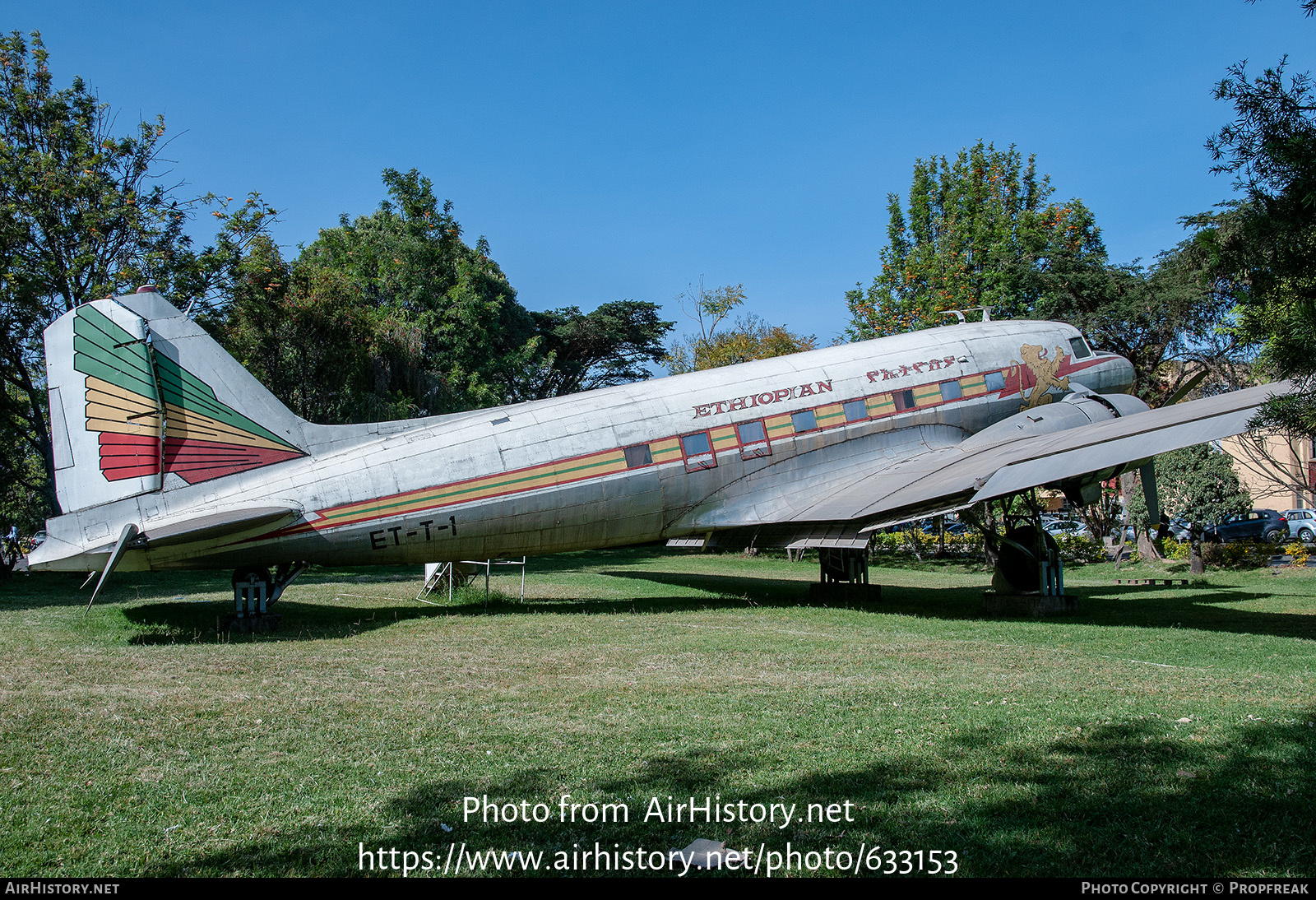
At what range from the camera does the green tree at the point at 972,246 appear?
34031 millimetres

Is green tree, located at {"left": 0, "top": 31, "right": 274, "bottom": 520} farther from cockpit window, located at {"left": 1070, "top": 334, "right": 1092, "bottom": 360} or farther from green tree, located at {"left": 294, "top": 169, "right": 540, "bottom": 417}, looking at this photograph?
cockpit window, located at {"left": 1070, "top": 334, "right": 1092, "bottom": 360}

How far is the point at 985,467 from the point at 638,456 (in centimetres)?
617

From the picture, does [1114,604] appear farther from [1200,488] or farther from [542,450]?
[1200,488]

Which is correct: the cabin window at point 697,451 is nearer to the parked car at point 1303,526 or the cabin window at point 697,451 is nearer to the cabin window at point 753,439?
the cabin window at point 753,439

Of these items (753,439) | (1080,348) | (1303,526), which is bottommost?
(1303,526)

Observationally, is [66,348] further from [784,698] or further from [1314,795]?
[1314,795]

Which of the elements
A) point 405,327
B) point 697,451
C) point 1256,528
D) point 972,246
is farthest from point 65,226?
point 1256,528

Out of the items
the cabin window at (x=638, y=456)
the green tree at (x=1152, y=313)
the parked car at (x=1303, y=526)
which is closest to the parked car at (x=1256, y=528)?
the parked car at (x=1303, y=526)

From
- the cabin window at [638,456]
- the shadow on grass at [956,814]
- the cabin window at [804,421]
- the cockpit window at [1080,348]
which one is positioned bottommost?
the shadow on grass at [956,814]

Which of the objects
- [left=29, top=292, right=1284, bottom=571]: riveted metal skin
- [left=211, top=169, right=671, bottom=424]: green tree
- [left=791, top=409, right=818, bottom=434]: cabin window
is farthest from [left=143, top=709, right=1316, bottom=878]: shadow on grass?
[left=211, top=169, right=671, bottom=424]: green tree

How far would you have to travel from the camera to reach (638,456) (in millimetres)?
15680

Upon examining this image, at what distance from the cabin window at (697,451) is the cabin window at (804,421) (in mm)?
1847

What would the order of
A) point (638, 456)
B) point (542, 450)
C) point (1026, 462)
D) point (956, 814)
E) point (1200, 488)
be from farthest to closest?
point (1200, 488), point (638, 456), point (542, 450), point (1026, 462), point (956, 814)

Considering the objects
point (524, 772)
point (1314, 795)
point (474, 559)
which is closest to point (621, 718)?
point (524, 772)
